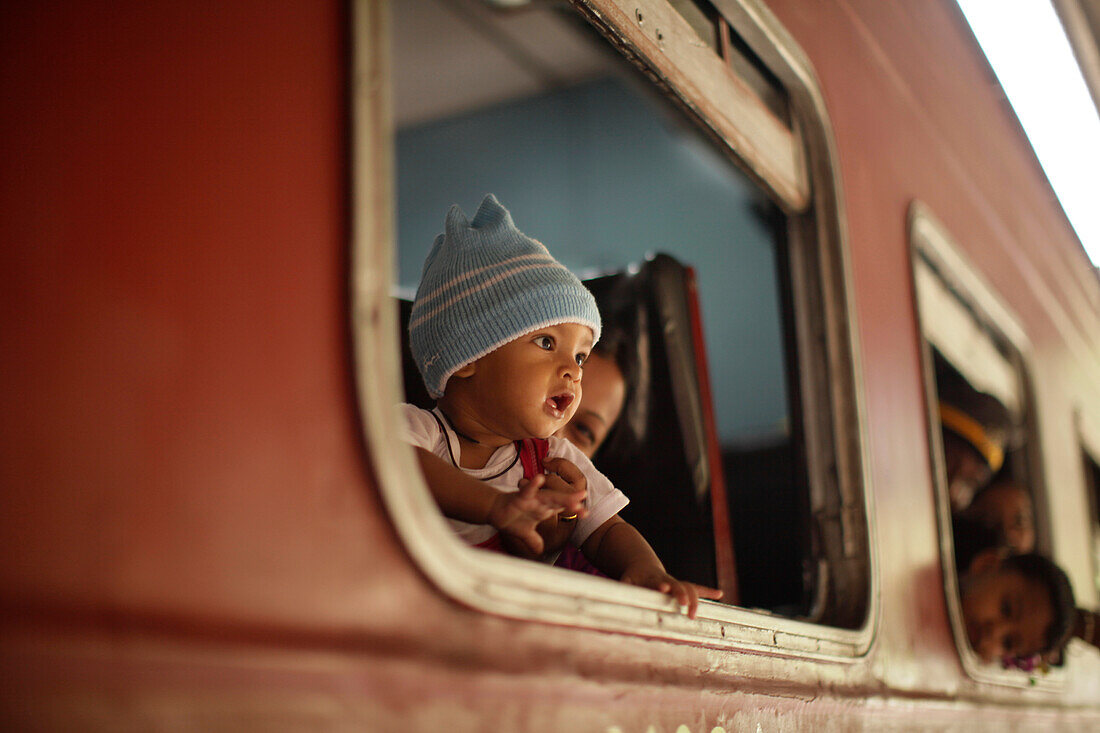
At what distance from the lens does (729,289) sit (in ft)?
16.4

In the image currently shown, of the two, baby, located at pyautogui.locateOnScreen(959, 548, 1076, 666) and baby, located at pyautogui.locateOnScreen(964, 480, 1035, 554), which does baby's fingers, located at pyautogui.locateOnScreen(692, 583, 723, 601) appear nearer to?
baby, located at pyautogui.locateOnScreen(959, 548, 1076, 666)

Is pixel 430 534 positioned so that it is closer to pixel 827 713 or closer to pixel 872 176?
pixel 827 713

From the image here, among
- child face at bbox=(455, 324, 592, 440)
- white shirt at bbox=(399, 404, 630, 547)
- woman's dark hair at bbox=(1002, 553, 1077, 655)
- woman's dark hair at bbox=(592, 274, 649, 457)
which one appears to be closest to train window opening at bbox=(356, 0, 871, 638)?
woman's dark hair at bbox=(592, 274, 649, 457)

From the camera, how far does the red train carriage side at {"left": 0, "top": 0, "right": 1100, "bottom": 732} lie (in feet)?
1.48

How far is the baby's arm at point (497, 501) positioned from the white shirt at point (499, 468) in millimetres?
51

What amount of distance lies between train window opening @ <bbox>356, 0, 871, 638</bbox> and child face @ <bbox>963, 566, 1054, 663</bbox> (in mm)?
508

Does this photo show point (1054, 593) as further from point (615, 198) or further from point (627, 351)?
point (615, 198)

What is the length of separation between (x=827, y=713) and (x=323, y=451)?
0.92 m

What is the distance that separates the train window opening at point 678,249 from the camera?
4.68 ft

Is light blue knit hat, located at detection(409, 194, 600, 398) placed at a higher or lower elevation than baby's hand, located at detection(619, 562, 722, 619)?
higher

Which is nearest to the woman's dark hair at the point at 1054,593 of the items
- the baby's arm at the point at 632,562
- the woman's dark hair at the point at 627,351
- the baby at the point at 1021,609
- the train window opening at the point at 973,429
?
the baby at the point at 1021,609

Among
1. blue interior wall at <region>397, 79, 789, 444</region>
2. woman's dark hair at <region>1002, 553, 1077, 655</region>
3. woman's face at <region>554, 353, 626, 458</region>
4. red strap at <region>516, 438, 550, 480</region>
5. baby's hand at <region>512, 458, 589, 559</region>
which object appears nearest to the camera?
baby's hand at <region>512, 458, 589, 559</region>

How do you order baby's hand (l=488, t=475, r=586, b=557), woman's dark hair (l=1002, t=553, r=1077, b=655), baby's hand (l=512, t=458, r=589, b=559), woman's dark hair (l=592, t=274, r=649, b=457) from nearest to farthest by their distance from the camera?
baby's hand (l=488, t=475, r=586, b=557), baby's hand (l=512, t=458, r=589, b=559), woman's dark hair (l=592, t=274, r=649, b=457), woman's dark hair (l=1002, t=553, r=1077, b=655)

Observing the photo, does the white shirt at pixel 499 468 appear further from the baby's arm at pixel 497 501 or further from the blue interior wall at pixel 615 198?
the blue interior wall at pixel 615 198
